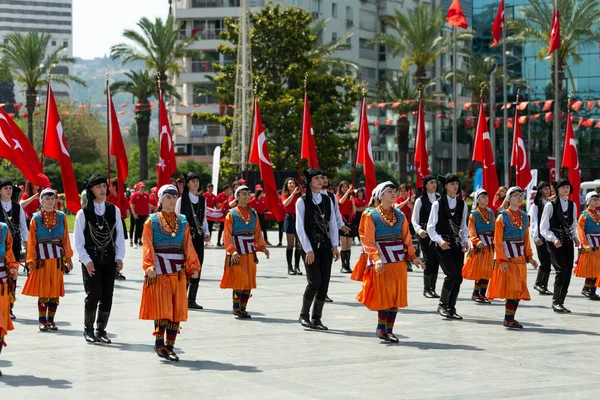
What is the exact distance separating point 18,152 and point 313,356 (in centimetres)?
608

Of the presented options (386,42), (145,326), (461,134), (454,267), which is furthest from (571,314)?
(461,134)

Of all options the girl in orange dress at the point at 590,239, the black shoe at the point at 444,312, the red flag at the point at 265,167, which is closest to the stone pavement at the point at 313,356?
the black shoe at the point at 444,312

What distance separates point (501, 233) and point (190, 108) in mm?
70338

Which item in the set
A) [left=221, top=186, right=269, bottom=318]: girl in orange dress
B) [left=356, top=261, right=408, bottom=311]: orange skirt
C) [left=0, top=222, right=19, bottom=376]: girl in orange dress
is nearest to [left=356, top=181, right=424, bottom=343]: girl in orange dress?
[left=356, top=261, right=408, bottom=311]: orange skirt

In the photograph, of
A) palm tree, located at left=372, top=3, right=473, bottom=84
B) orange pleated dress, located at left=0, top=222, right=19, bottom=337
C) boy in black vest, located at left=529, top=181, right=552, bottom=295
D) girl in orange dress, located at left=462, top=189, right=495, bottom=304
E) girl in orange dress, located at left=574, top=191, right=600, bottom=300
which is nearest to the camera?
orange pleated dress, located at left=0, top=222, right=19, bottom=337

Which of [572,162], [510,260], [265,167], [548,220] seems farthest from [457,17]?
[510,260]

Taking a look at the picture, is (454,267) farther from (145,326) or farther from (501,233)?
(145,326)

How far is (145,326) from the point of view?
13.4 meters

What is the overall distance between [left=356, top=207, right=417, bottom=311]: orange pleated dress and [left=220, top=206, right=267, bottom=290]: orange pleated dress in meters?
2.53

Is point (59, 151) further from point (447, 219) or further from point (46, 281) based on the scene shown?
point (447, 219)

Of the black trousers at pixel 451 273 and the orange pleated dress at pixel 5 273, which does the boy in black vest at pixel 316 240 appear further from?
the orange pleated dress at pixel 5 273

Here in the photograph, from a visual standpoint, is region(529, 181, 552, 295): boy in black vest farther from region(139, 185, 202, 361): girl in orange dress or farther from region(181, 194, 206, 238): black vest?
region(139, 185, 202, 361): girl in orange dress

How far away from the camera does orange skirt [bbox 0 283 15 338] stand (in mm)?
9875

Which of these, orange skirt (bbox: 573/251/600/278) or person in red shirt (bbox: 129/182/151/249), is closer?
orange skirt (bbox: 573/251/600/278)
